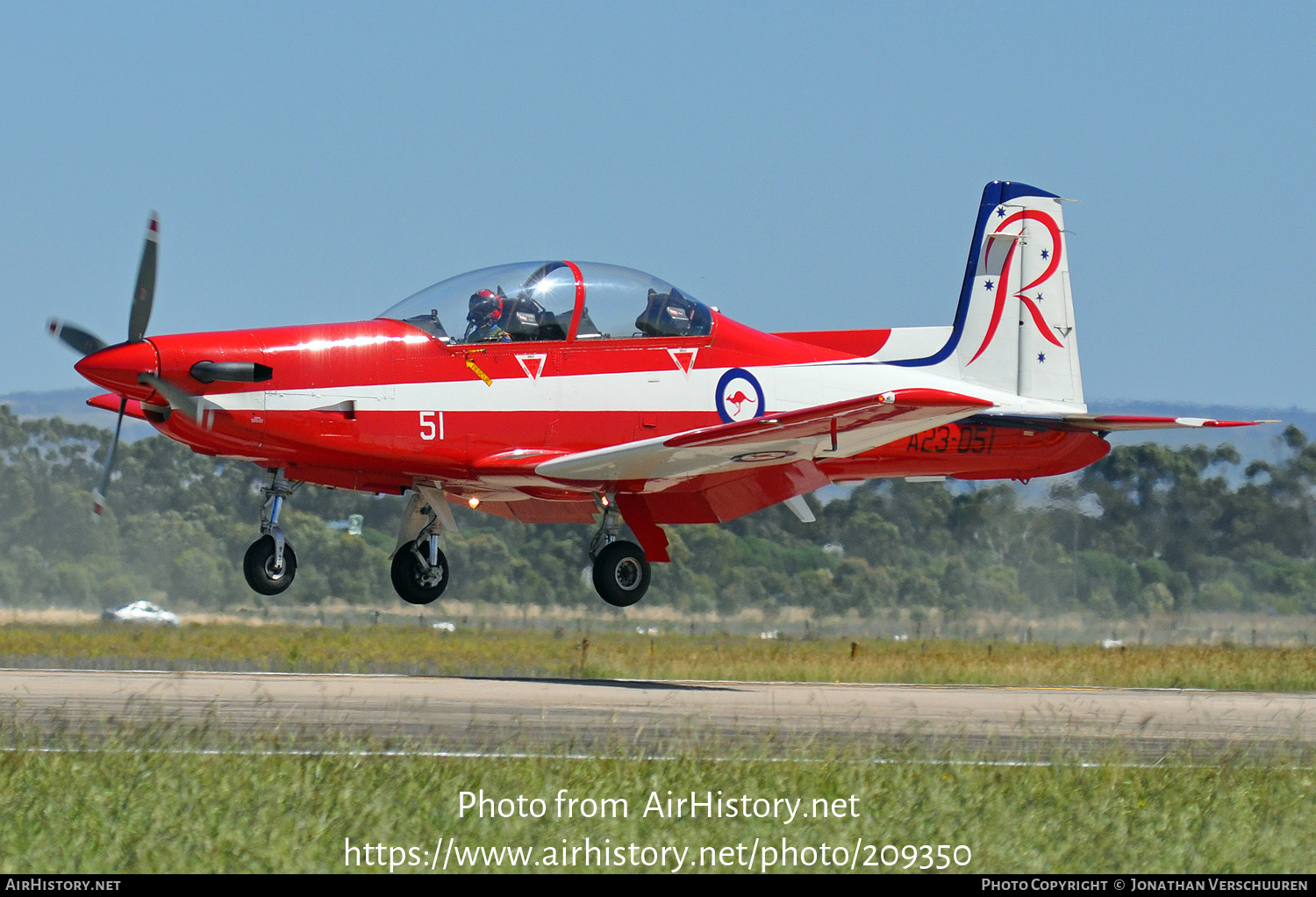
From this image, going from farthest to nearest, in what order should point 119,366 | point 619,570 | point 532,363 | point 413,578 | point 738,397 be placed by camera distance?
point 413,578 < point 738,397 < point 619,570 < point 532,363 < point 119,366

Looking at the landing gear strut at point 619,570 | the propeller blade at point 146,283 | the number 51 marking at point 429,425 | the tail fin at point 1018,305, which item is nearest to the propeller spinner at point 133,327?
the propeller blade at point 146,283

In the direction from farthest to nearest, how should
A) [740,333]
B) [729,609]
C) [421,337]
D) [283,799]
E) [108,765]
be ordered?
[729,609] → [740,333] → [421,337] → [108,765] → [283,799]

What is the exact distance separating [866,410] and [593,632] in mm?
16839

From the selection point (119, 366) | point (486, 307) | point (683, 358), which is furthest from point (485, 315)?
point (119, 366)

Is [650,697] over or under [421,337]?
under

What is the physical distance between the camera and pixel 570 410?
15453 mm

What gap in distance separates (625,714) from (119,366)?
539 centimetres

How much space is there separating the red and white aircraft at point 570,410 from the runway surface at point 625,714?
1730 millimetres

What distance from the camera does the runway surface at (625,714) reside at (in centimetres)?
1023

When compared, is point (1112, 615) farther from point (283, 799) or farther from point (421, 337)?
point (283, 799)

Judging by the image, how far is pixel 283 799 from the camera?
297 inches

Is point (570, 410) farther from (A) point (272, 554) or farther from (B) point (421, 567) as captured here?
(A) point (272, 554)
